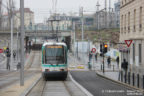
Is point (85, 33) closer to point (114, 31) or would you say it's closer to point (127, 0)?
point (114, 31)

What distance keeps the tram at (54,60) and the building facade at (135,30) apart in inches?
273

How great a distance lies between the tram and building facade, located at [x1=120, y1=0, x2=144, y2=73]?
6.94 meters

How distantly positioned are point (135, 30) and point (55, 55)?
1303 centimetres

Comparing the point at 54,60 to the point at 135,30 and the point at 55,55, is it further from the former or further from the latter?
the point at 135,30

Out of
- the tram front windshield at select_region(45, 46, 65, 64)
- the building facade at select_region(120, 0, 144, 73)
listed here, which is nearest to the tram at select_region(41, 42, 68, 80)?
the tram front windshield at select_region(45, 46, 65, 64)

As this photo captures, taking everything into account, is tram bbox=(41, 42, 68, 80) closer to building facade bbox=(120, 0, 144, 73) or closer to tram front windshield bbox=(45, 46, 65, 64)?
tram front windshield bbox=(45, 46, 65, 64)

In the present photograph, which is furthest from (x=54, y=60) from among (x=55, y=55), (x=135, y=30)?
(x=135, y=30)

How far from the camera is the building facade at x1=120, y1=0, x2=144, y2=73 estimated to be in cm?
3120

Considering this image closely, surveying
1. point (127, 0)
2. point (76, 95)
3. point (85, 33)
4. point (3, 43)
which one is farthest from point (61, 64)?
point (85, 33)

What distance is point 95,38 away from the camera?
305 ft

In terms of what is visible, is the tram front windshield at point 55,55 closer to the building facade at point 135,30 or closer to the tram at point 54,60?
the tram at point 54,60

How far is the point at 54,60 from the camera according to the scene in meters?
26.8

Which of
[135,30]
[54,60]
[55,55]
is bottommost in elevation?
[54,60]

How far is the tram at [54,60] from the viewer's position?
26.5m
